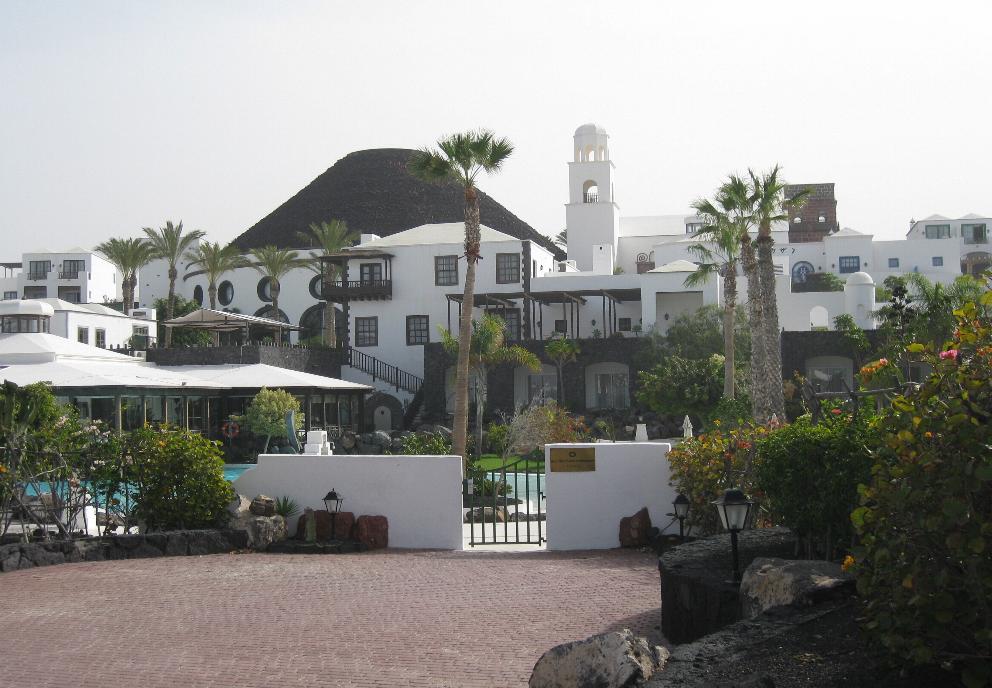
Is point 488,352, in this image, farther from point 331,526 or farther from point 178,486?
point 178,486

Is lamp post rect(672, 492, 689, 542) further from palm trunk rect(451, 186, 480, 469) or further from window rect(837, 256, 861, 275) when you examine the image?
window rect(837, 256, 861, 275)

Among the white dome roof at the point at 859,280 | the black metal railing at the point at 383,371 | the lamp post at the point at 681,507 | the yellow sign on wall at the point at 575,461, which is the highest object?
the white dome roof at the point at 859,280

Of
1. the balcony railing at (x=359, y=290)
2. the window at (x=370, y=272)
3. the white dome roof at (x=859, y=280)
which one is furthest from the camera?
the window at (x=370, y=272)

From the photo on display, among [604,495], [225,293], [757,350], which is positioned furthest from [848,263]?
[604,495]

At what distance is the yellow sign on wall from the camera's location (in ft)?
47.1

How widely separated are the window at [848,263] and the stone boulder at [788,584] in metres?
65.0

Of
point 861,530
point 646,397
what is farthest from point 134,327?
point 861,530

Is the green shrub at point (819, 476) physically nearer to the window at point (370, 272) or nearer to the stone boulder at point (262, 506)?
the stone boulder at point (262, 506)

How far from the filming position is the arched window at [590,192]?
61050mm

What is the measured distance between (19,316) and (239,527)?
26.2m

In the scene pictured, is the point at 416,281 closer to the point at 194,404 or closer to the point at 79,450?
the point at 194,404

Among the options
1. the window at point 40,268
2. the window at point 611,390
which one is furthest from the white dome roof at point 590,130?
the window at point 40,268

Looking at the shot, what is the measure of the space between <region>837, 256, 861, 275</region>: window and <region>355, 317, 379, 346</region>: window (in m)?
33.9

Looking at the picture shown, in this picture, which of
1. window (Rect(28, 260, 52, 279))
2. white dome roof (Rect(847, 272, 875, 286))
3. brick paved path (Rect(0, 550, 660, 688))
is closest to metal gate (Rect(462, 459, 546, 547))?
brick paved path (Rect(0, 550, 660, 688))
